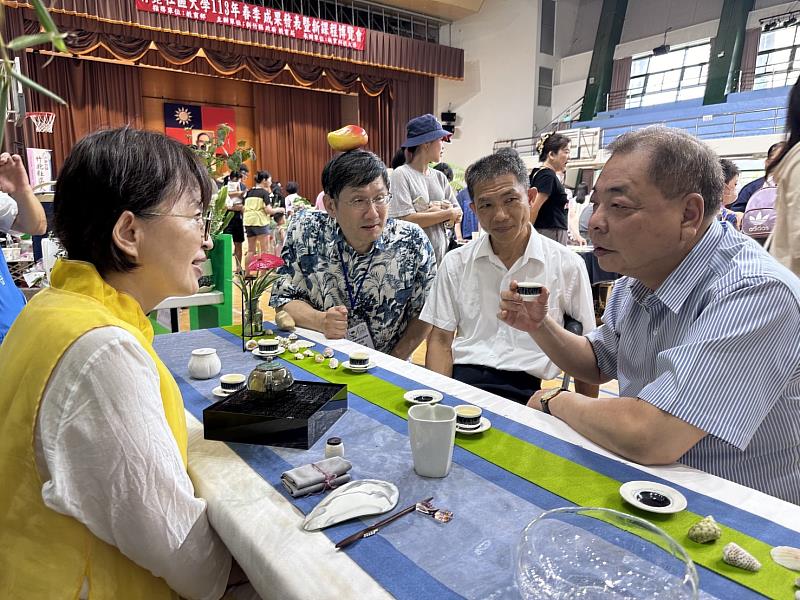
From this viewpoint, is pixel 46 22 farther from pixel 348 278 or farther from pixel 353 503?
pixel 348 278

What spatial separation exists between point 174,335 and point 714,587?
5.84 feet

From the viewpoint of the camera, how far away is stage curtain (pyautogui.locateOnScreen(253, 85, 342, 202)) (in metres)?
13.0

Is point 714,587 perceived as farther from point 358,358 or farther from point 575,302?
point 575,302

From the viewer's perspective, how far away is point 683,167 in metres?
1.22

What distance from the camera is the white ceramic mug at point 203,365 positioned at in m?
1.56

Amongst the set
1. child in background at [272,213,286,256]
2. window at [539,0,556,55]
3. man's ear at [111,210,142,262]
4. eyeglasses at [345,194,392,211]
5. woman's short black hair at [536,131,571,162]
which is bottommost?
child in background at [272,213,286,256]

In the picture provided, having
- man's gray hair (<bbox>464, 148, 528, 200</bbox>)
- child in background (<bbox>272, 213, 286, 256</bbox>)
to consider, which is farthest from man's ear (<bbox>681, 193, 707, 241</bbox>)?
child in background (<bbox>272, 213, 286, 256</bbox>)

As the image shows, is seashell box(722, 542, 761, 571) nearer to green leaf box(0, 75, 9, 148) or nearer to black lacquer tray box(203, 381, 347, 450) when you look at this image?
black lacquer tray box(203, 381, 347, 450)

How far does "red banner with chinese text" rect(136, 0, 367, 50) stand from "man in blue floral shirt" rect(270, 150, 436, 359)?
8288mm

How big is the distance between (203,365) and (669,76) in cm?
1555

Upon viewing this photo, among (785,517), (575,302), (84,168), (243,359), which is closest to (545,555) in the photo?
(785,517)

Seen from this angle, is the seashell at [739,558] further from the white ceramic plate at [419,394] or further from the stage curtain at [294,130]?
the stage curtain at [294,130]

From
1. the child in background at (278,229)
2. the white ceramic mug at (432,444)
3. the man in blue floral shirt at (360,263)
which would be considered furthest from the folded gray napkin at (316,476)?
the child in background at (278,229)

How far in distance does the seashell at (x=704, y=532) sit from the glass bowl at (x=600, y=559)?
15 centimetres
